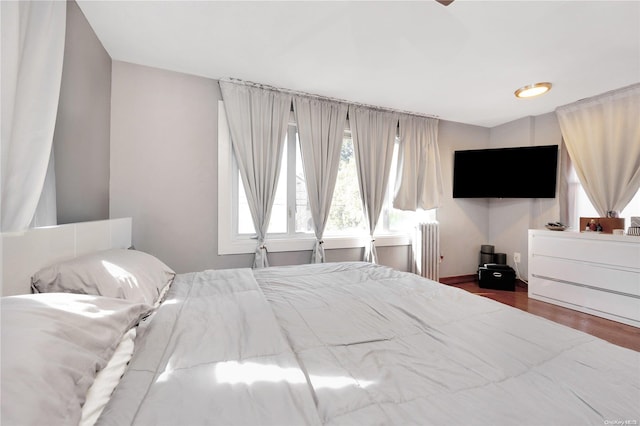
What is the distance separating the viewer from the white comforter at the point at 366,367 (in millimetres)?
597

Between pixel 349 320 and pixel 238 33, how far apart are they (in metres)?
2.16

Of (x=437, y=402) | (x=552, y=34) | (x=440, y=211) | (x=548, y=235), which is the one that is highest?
(x=552, y=34)

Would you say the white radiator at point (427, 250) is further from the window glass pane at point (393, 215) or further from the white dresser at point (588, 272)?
the white dresser at point (588, 272)

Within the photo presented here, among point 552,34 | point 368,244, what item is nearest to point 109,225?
point 368,244

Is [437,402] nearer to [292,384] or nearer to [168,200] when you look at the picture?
[292,384]

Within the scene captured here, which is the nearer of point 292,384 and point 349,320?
point 292,384

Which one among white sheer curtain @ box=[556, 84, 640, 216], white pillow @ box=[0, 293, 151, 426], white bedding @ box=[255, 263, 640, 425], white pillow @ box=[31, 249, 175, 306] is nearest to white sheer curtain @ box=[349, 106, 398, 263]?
white bedding @ box=[255, 263, 640, 425]

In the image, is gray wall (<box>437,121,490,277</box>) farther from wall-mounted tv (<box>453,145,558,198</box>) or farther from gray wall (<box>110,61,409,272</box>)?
gray wall (<box>110,61,409,272</box>)

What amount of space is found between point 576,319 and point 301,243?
306 centimetres

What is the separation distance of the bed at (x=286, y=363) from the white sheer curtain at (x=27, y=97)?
30 cm

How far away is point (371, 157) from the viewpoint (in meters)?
3.24

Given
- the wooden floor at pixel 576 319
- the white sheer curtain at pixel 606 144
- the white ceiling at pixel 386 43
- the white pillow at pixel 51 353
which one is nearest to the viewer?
the white pillow at pixel 51 353

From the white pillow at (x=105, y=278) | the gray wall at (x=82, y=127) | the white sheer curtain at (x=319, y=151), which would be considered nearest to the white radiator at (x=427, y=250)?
the white sheer curtain at (x=319, y=151)

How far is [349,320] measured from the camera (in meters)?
1.12
